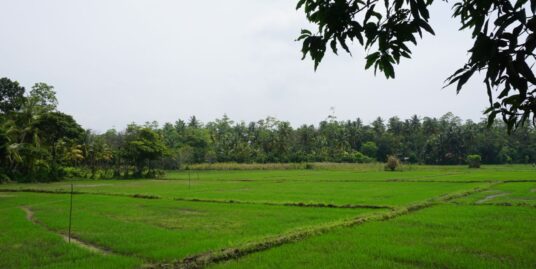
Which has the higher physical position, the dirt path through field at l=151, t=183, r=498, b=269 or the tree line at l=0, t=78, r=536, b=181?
the tree line at l=0, t=78, r=536, b=181

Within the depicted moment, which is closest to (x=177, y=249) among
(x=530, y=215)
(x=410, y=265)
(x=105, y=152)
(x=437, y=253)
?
(x=410, y=265)

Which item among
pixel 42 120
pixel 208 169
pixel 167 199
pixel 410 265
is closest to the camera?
pixel 410 265

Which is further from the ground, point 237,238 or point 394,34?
point 394,34

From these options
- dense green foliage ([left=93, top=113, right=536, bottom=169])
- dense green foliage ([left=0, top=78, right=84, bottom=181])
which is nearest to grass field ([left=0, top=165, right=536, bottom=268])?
dense green foliage ([left=0, top=78, right=84, bottom=181])

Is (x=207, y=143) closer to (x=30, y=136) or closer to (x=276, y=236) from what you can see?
(x=30, y=136)

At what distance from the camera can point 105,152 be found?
51.7 m

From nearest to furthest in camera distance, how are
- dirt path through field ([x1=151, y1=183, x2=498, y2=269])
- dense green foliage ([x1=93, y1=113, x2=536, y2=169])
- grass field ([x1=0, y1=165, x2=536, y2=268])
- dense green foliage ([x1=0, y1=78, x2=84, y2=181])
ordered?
1. dirt path through field ([x1=151, y1=183, x2=498, y2=269])
2. grass field ([x1=0, y1=165, x2=536, y2=268])
3. dense green foliage ([x1=0, y1=78, x2=84, y2=181])
4. dense green foliage ([x1=93, y1=113, x2=536, y2=169])

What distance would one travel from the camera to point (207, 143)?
75.9 metres

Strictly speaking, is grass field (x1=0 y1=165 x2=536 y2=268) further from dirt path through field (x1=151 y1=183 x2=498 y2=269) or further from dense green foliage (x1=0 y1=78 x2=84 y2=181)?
dense green foliage (x1=0 y1=78 x2=84 y2=181)

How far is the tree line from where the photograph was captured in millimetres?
39188

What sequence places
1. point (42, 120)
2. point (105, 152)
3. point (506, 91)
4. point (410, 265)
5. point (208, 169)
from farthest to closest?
point (208, 169)
point (105, 152)
point (42, 120)
point (410, 265)
point (506, 91)

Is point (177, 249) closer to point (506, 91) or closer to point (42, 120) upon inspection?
point (506, 91)

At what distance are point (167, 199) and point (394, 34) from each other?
62.4 ft

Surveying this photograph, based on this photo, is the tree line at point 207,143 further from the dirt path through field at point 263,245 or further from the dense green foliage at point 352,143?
the dirt path through field at point 263,245
